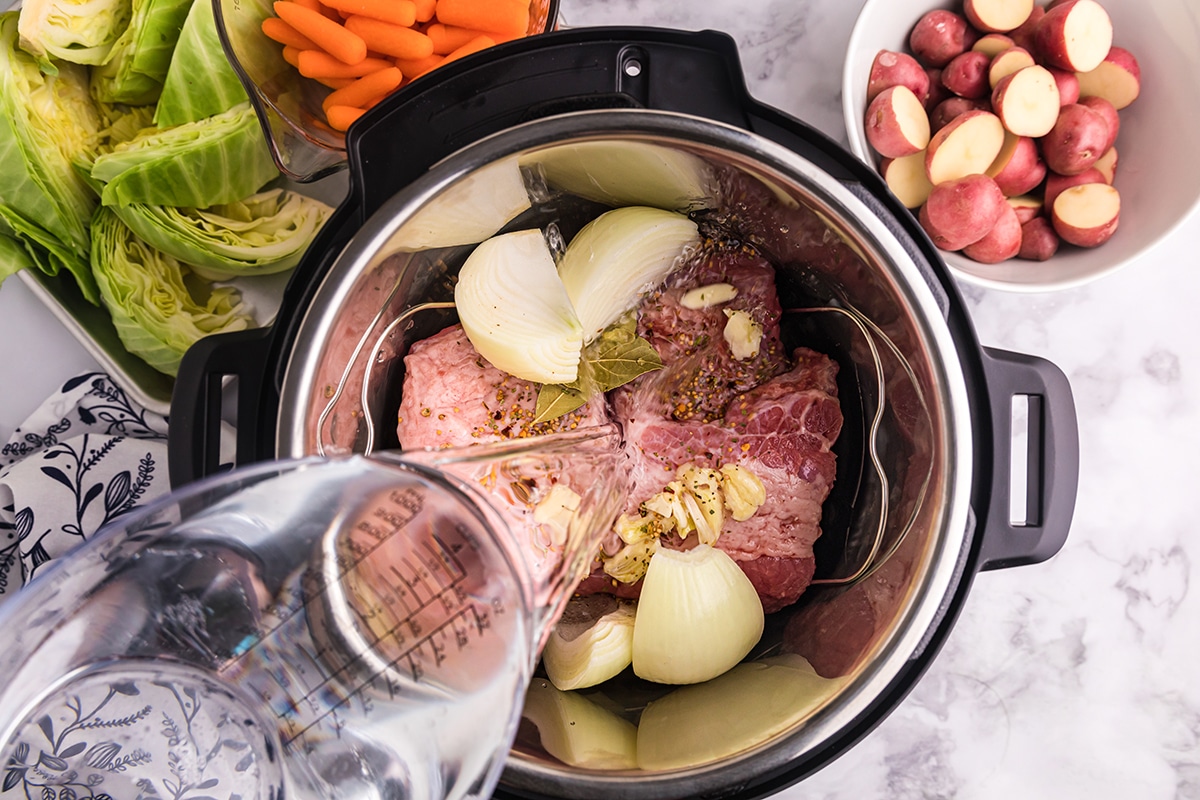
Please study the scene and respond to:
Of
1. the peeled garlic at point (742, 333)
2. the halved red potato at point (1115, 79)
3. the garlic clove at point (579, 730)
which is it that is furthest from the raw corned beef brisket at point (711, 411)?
the halved red potato at point (1115, 79)

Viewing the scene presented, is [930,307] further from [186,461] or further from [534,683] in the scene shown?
[186,461]

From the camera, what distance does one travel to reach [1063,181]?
3.05 feet

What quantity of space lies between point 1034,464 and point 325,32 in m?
0.83

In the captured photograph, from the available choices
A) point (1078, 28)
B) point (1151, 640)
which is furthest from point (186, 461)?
point (1151, 640)

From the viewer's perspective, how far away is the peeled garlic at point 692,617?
2.55ft

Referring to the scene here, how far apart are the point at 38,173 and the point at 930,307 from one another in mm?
973

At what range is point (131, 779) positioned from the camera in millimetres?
656

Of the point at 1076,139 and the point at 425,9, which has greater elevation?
the point at 425,9

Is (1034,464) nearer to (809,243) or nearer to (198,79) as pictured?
(809,243)

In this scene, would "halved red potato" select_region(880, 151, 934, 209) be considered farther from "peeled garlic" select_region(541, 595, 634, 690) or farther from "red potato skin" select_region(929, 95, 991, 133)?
"peeled garlic" select_region(541, 595, 634, 690)

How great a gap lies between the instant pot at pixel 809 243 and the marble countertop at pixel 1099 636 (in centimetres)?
39

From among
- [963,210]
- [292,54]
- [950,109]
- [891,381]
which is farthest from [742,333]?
[292,54]

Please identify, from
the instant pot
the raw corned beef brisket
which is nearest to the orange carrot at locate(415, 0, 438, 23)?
the instant pot

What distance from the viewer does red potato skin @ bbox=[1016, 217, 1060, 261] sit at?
93 cm
